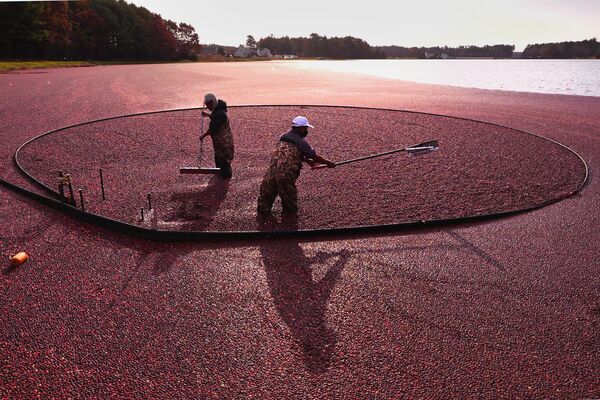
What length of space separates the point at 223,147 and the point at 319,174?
2447 millimetres

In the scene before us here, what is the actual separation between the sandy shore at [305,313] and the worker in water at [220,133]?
3.44 metres

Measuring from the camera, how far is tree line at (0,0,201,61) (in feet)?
181

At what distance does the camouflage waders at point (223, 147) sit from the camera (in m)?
9.33

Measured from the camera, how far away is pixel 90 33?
7069 centimetres

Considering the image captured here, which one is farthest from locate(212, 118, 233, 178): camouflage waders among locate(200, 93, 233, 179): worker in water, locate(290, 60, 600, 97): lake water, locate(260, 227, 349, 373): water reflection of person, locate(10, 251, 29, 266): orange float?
locate(290, 60, 600, 97): lake water

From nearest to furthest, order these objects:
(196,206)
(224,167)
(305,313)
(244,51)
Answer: (305,313)
(196,206)
(224,167)
(244,51)

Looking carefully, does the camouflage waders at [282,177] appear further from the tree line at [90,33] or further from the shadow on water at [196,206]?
the tree line at [90,33]

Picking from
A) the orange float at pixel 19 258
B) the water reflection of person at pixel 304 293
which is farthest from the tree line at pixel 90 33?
the water reflection of person at pixel 304 293

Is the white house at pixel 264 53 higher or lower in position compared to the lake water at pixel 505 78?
higher

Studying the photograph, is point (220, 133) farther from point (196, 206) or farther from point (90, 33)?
point (90, 33)

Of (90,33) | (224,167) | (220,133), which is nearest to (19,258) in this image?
(224,167)

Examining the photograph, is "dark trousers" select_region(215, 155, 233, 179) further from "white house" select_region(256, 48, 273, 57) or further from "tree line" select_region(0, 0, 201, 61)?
"white house" select_region(256, 48, 273, 57)

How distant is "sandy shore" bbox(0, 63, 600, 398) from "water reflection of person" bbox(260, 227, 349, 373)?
0.02 metres

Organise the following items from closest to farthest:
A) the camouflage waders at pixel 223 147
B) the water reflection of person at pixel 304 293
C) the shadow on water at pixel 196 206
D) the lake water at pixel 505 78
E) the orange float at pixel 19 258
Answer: the water reflection of person at pixel 304 293 < the orange float at pixel 19 258 < the shadow on water at pixel 196 206 < the camouflage waders at pixel 223 147 < the lake water at pixel 505 78
